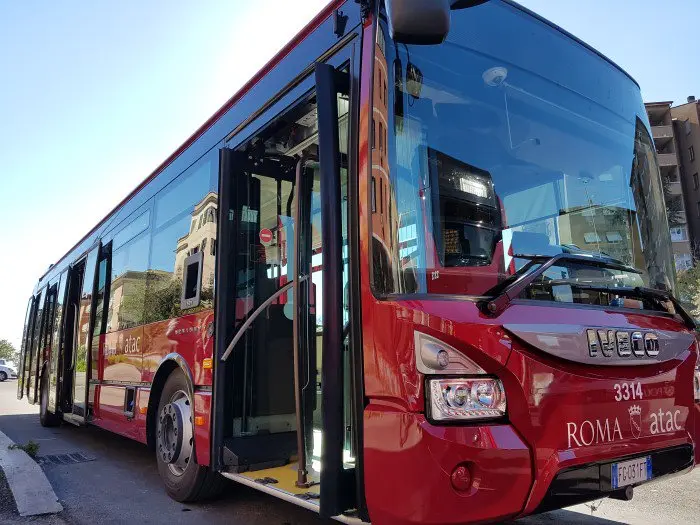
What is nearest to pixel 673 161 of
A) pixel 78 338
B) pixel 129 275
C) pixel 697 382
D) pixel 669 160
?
pixel 669 160

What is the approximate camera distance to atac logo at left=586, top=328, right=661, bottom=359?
2.61 meters

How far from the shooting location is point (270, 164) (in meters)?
4.35

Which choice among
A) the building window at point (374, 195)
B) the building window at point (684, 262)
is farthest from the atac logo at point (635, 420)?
the building window at point (684, 262)

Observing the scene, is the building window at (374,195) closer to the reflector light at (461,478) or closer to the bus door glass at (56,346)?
the reflector light at (461,478)

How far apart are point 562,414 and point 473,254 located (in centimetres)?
82

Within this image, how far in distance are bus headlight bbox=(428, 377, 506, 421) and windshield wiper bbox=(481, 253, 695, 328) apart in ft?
1.04

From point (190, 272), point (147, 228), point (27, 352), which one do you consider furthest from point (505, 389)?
point (27, 352)

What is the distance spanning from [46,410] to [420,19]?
1033cm

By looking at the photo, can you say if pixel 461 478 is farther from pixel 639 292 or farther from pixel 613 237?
pixel 613 237

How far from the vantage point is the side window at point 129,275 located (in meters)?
5.89

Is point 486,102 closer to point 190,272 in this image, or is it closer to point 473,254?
point 473,254

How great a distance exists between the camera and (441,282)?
2.57 metres

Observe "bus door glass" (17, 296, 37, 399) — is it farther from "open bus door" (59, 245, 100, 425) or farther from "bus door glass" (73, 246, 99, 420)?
"bus door glass" (73, 246, 99, 420)

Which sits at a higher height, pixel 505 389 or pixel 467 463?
pixel 505 389
